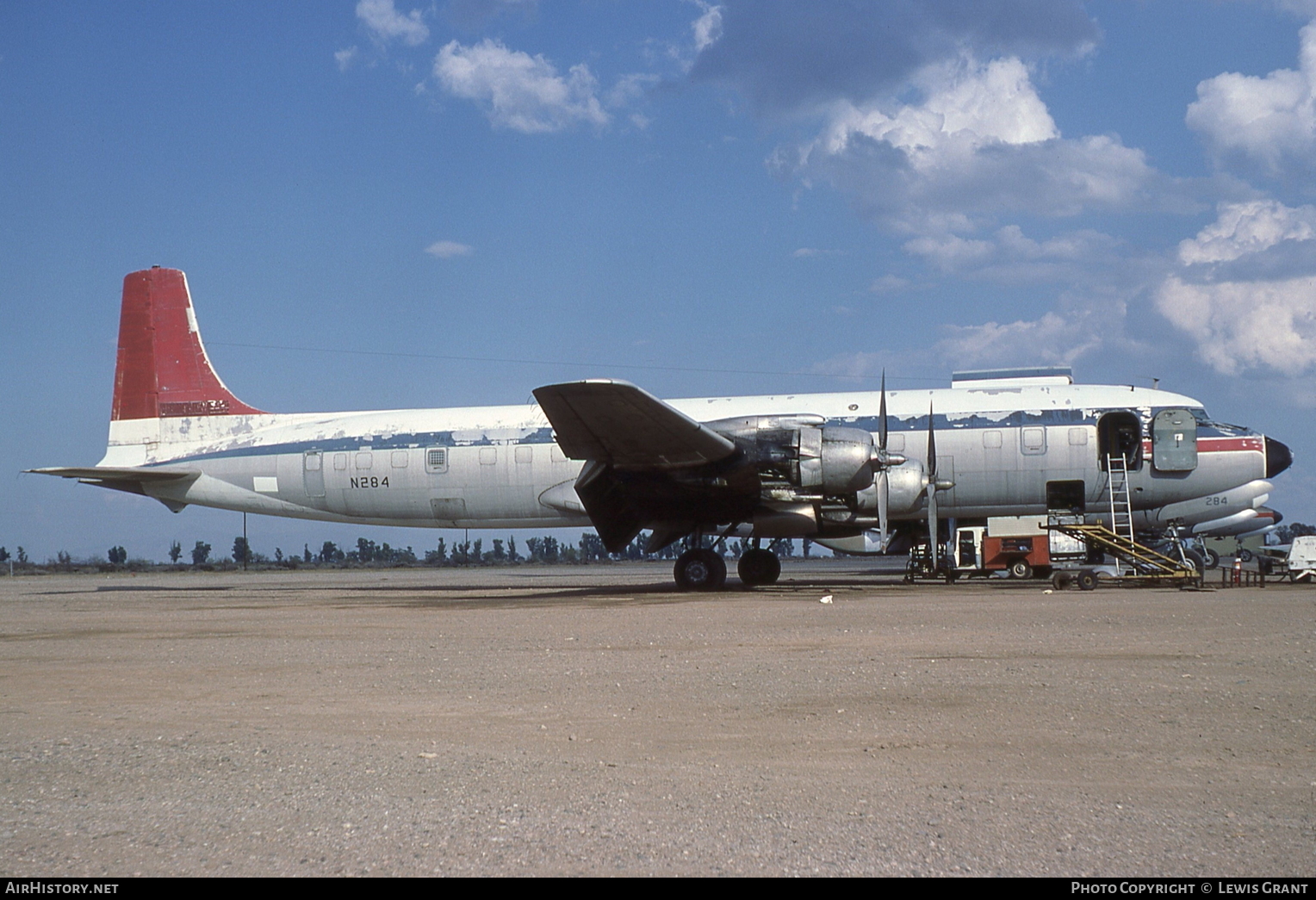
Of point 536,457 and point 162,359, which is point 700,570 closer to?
point 536,457

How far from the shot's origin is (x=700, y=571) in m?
19.8

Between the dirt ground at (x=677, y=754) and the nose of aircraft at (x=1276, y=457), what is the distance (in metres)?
11.4

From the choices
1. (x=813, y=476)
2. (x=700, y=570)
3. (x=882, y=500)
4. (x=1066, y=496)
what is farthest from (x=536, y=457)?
(x=1066, y=496)

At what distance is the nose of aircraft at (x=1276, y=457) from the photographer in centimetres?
2084

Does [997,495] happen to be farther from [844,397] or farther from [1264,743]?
[1264,743]

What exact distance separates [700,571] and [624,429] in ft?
12.4

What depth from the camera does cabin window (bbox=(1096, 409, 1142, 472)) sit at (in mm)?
20719

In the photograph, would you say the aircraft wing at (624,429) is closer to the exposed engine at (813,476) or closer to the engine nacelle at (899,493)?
the exposed engine at (813,476)

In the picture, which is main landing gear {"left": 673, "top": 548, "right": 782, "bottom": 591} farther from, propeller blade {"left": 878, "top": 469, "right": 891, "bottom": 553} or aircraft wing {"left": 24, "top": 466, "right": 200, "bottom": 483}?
aircraft wing {"left": 24, "top": 466, "right": 200, "bottom": 483}

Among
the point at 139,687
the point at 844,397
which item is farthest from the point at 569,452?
the point at 139,687

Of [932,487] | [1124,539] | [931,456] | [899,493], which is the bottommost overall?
[1124,539]

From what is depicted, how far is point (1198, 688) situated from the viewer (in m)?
6.95

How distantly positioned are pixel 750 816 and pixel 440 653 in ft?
21.0

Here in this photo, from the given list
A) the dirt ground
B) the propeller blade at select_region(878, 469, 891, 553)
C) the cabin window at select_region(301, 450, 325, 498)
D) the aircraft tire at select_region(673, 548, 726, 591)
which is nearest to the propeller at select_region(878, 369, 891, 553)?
the propeller blade at select_region(878, 469, 891, 553)
